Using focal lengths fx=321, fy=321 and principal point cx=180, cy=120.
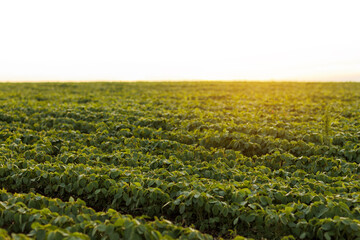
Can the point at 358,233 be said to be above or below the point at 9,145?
below

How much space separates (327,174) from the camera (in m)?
7.66

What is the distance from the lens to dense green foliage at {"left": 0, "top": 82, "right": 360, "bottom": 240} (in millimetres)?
5086

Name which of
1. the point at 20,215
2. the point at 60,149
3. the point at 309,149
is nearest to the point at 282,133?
the point at 309,149

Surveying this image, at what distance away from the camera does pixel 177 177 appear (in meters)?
6.78

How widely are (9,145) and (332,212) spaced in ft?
26.2

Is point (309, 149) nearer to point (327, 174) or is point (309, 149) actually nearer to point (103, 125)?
point (327, 174)

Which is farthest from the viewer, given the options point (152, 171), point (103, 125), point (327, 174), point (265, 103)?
point (265, 103)

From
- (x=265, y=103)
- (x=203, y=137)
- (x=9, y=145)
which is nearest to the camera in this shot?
(x=9, y=145)

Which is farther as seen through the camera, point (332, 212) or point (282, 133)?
point (282, 133)

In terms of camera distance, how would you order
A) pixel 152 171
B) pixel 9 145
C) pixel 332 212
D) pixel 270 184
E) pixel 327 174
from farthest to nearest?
pixel 9 145
pixel 327 174
pixel 152 171
pixel 270 184
pixel 332 212

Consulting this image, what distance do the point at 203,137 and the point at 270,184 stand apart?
11.8ft

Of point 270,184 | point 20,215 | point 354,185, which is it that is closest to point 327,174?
point 354,185

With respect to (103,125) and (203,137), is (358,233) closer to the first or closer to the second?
(203,137)

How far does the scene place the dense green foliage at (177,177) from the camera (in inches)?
200
